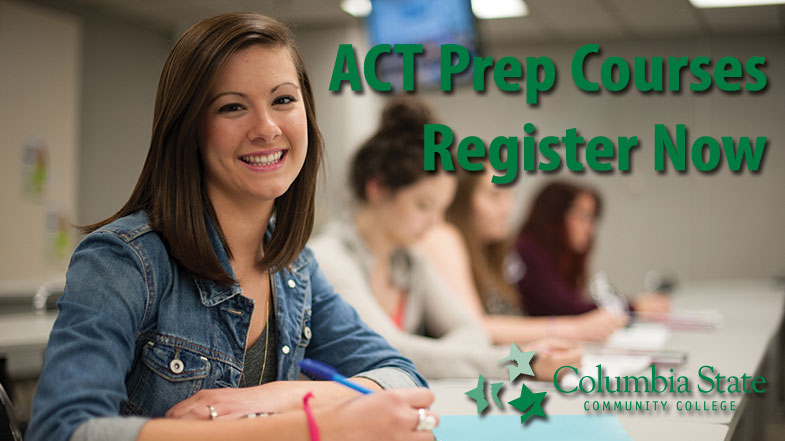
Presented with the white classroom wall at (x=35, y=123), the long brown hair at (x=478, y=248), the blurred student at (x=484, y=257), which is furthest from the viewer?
the white classroom wall at (x=35, y=123)

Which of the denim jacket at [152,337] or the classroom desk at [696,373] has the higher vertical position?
the denim jacket at [152,337]

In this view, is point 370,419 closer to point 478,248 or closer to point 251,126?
point 251,126

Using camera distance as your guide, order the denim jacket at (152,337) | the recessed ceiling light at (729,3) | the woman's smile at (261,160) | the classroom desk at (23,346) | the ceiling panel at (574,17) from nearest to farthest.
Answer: the denim jacket at (152,337), the woman's smile at (261,160), the classroom desk at (23,346), the recessed ceiling light at (729,3), the ceiling panel at (574,17)

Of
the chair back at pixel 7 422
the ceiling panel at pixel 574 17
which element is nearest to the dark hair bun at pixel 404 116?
the chair back at pixel 7 422

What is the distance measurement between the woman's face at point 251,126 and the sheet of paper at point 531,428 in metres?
0.45

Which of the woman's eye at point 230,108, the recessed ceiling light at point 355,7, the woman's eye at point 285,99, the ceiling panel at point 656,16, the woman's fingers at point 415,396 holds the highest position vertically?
the ceiling panel at point 656,16

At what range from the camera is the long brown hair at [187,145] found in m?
0.99

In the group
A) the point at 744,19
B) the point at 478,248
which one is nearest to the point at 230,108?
the point at 478,248

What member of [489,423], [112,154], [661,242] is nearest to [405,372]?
[489,423]

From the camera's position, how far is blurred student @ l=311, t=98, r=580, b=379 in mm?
1952

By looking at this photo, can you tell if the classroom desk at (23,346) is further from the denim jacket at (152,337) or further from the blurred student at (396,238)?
the denim jacket at (152,337)

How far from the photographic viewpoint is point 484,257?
3113 millimetres

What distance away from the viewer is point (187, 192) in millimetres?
1010

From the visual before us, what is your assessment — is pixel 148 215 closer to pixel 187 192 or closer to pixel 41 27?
pixel 187 192
